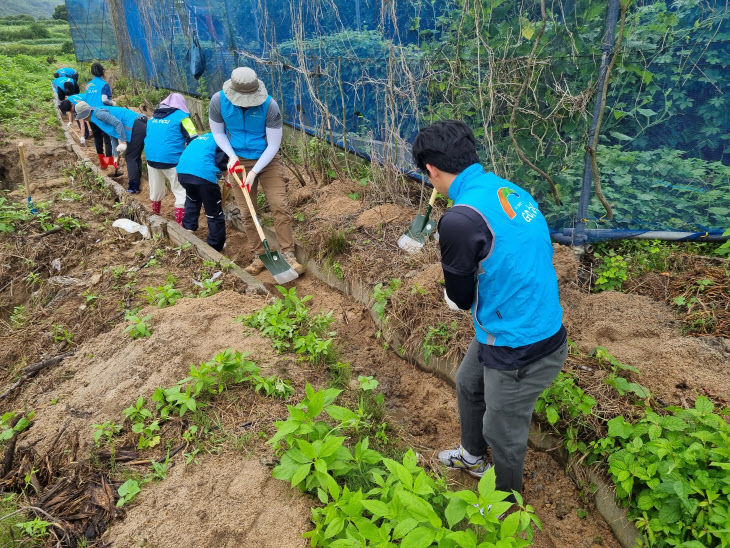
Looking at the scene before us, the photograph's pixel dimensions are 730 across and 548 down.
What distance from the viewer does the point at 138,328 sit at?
332 cm

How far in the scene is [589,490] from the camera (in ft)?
8.52

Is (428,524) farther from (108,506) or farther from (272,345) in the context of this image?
(272,345)

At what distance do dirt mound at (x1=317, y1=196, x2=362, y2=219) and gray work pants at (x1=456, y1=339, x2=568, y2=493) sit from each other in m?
3.17

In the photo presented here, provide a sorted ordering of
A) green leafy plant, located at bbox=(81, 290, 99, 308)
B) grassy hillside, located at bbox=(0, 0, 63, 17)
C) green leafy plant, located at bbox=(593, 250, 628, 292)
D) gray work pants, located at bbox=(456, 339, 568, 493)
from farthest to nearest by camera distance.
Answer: grassy hillside, located at bbox=(0, 0, 63, 17) < green leafy plant, located at bbox=(81, 290, 99, 308) < green leafy plant, located at bbox=(593, 250, 628, 292) < gray work pants, located at bbox=(456, 339, 568, 493)

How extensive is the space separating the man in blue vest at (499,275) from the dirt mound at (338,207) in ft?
10.7

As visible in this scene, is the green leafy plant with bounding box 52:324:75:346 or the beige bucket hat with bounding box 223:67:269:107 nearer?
the green leafy plant with bounding box 52:324:75:346

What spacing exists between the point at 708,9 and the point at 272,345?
3738 millimetres

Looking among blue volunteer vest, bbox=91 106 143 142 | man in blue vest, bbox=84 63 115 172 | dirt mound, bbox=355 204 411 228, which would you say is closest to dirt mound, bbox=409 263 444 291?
dirt mound, bbox=355 204 411 228

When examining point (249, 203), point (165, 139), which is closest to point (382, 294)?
point (249, 203)

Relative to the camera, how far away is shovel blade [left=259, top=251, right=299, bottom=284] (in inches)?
189

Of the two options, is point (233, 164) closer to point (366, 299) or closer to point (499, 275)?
point (366, 299)

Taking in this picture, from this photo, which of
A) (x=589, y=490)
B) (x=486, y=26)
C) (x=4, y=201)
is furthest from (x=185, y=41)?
(x=589, y=490)

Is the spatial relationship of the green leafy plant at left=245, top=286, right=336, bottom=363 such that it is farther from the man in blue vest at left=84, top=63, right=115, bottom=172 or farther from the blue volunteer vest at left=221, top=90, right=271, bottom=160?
the man in blue vest at left=84, top=63, right=115, bottom=172

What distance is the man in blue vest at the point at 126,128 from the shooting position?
22.6ft
